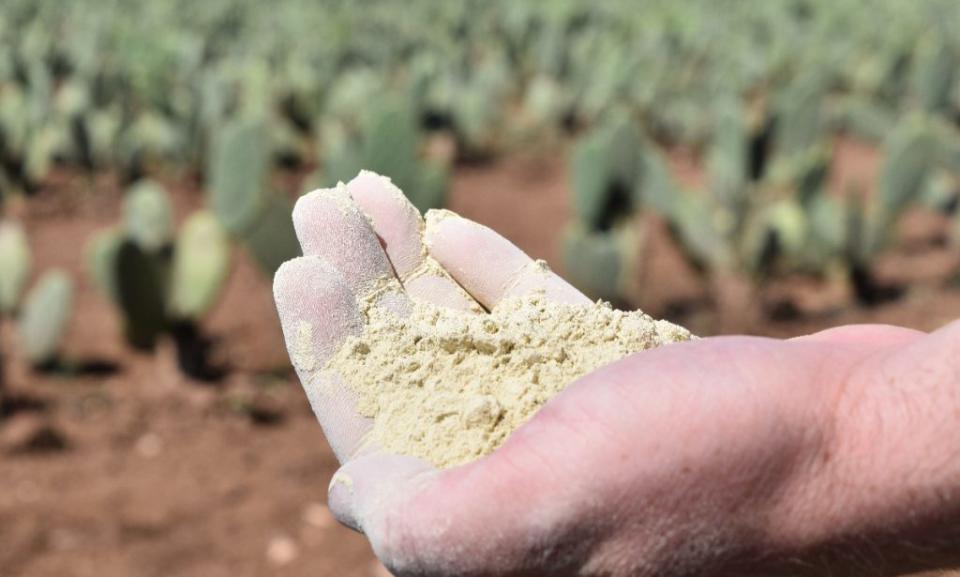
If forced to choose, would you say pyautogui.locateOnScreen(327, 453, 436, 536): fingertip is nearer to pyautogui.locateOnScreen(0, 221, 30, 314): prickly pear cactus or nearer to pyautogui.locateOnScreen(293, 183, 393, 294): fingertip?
pyautogui.locateOnScreen(293, 183, 393, 294): fingertip

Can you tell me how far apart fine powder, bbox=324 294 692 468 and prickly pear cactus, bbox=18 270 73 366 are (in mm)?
2197

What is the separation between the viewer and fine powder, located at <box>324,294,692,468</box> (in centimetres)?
124

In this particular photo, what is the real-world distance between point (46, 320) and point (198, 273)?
18.0 inches

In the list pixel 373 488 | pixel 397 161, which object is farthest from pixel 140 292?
pixel 373 488

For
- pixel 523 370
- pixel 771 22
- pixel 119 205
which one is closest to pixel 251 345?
pixel 119 205

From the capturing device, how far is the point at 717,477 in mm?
980

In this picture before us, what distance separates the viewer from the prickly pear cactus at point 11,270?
11.5ft

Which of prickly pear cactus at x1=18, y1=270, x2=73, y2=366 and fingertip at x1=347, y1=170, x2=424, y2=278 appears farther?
prickly pear cactus at x1=18, y1=270, x2=73, y2=366

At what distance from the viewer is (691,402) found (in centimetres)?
97

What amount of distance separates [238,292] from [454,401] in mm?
3204

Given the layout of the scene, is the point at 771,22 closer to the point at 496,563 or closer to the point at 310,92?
the point at 310,92

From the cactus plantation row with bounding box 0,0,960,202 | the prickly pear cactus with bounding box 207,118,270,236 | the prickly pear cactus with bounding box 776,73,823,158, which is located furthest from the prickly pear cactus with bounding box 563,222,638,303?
the prickly pear cactus with bounding box 776,73,823,158

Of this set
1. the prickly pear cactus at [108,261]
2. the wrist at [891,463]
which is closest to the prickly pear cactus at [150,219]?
the prickly pear cactus at [108,261]

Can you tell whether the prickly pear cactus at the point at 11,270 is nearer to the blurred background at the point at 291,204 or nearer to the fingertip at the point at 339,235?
the blurred background at the point at 291,204
